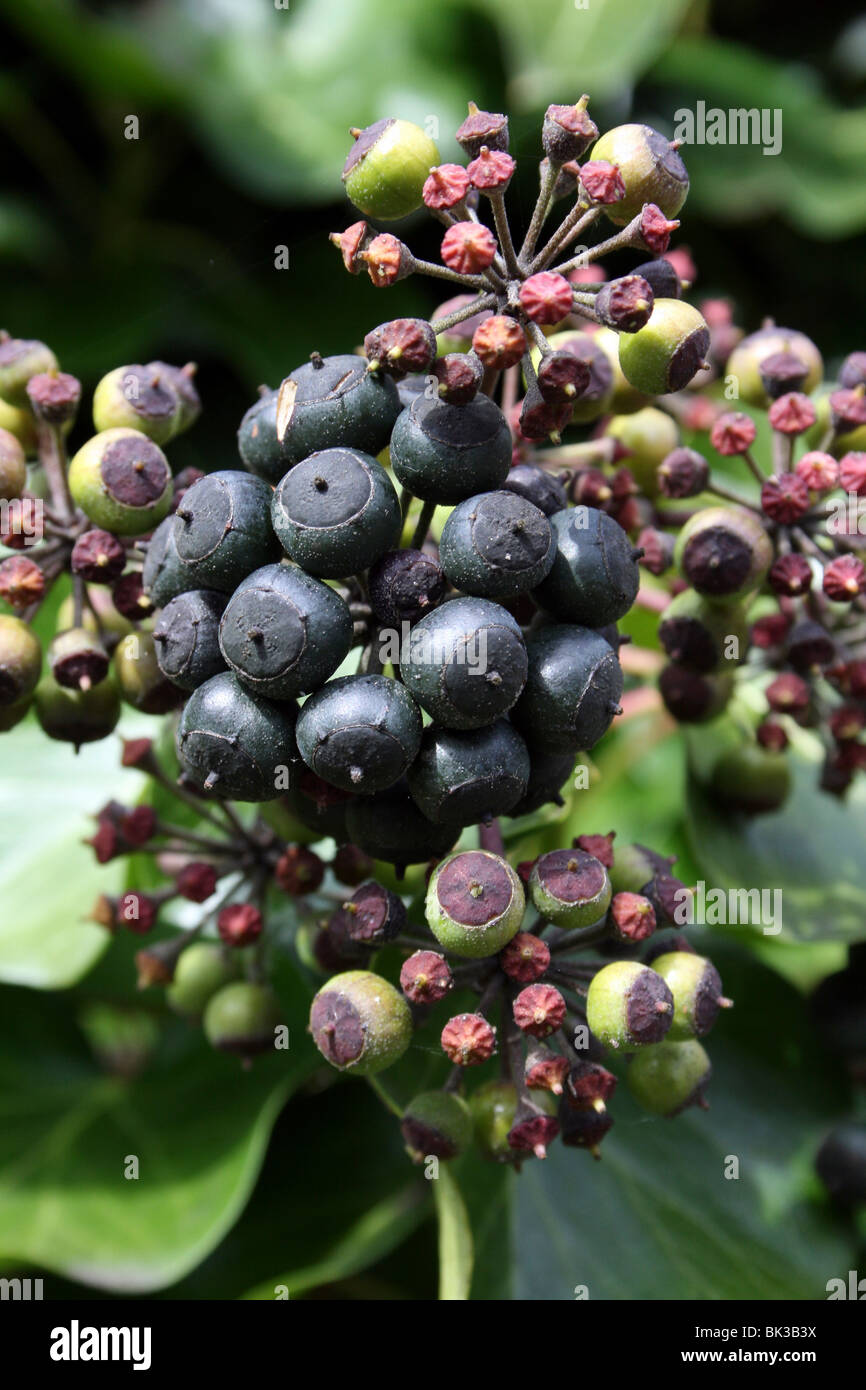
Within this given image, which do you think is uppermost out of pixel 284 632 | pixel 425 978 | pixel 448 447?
pixel 448 447

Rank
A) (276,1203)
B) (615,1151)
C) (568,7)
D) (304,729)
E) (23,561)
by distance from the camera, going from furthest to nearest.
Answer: (568,7) → (276,1203) → (615,1151) → (23,561) → (304,729)

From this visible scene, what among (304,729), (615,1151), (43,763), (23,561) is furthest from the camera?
(43,763)

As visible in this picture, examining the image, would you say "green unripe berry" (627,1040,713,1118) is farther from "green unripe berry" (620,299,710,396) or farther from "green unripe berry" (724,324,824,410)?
"green unripe berry" (724,324,824,410)

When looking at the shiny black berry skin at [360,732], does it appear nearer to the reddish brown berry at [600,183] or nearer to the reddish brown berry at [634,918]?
the reddish brown berry at [634,918]

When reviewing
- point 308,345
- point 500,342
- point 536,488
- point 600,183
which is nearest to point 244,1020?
point 536,488

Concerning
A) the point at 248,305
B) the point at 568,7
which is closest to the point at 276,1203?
the point at 248,305

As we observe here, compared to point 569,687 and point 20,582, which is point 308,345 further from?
point 569,687
